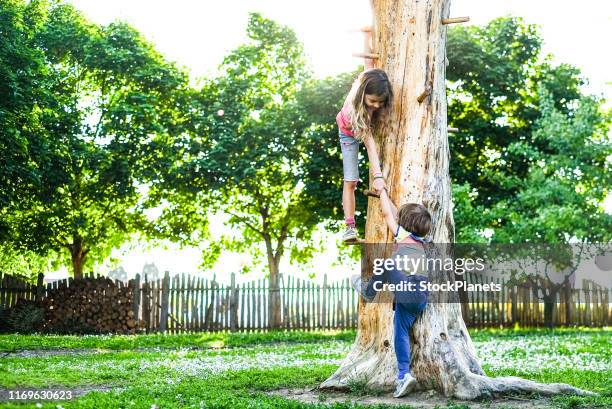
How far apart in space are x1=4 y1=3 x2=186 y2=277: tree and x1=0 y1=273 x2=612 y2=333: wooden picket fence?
11.2ft

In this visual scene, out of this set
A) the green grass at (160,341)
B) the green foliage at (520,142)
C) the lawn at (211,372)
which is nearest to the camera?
the lawn at (211,372)

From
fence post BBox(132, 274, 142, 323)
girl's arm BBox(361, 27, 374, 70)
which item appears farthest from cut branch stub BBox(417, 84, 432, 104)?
fence post BBox(132, 274, 142, 323)

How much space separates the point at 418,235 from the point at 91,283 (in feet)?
62.5

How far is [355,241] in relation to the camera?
8320mm

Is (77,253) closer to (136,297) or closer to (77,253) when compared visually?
(77,253)

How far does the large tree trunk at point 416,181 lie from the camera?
8.14m

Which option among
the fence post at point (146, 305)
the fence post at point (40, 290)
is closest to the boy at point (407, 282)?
the fence post at point (146, 305)

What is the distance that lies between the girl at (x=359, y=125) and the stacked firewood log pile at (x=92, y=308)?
56.9 ft

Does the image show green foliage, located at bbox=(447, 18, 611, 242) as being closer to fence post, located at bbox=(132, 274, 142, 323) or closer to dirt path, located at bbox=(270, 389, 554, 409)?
fence post, located at bbox=(132, 274, 142, 323)

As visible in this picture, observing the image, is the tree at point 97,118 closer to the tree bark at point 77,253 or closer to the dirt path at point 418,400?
the tree bark at point 77,253

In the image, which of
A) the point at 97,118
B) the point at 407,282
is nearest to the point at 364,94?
the point at 407,282

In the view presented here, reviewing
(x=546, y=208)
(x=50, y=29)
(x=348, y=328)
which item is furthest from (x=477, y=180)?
(x=50, y=29)

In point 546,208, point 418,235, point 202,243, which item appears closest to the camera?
point 418,235

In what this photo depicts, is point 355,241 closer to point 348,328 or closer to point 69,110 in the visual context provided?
point 348,328
